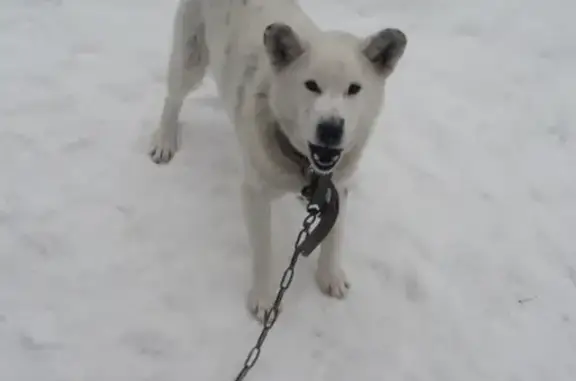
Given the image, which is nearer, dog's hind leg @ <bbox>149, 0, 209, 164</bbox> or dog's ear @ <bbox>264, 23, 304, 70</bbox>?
dog's ear @ <bbox>264, 23, 304, 70</bbox>

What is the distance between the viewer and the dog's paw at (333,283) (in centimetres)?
350

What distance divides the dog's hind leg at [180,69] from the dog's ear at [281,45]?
3.51 feet

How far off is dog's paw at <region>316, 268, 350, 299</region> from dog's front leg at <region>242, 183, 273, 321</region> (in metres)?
0.29

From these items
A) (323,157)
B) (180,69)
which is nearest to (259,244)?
(323,157)

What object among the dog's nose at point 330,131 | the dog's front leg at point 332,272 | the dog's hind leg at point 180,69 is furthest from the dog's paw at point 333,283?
the dog's hind leg at point 180,69

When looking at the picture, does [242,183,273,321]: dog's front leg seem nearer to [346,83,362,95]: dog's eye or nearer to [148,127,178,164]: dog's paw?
[346,83,362,95]: dog's eye

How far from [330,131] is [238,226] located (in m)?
1.30

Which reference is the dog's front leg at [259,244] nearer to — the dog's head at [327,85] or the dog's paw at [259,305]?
the dog's paw at [259,305]

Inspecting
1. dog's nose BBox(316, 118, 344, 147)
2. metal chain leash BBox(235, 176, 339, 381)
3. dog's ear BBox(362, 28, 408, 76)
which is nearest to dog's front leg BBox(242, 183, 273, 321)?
metal chain leash BBox(235, 176, 339, 381)

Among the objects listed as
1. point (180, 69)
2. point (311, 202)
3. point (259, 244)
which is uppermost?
point (311, 202)

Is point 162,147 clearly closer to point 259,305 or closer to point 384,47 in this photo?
point 259,305

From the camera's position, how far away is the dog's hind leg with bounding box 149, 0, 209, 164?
3.80 meters

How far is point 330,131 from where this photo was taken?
263 cm

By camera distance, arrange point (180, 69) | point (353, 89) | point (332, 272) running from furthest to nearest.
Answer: point (180, 69)
point (332, 272)
point (353, 89)
